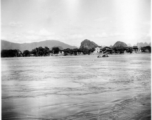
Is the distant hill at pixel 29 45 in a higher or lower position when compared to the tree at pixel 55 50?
higher

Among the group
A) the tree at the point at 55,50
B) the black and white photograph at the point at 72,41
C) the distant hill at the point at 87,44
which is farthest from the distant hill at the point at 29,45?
the distant hill at the point at 87,44

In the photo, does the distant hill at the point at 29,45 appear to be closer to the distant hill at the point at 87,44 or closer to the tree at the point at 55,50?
the tree at the point at 55,50

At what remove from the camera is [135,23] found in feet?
13.6

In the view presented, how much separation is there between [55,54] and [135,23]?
1960 millimetres

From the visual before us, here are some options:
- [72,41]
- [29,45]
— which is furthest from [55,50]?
[29,45]

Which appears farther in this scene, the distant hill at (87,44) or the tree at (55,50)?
the distant hill at (87,44)

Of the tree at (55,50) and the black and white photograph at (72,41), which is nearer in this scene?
the black and white photograph at (72,41)

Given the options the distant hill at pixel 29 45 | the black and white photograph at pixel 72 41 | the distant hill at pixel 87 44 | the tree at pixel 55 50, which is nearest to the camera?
the black and white photograph at pixel 72 41

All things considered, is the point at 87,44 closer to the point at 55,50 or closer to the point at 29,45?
the point at 55,50

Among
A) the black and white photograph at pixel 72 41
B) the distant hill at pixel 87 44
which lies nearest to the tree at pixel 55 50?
the black and white photograph at pixel 72 41

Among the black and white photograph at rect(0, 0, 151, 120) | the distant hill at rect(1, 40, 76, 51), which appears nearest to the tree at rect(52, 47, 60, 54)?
the black and white photograph at rect(0, 0, 151, 120)

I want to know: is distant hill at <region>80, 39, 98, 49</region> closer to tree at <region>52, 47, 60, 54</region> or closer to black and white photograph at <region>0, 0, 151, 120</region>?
black and white photograph at <region>0, 0, 151, 120</region>

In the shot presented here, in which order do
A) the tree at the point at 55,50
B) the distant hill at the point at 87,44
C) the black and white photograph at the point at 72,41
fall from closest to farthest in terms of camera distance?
the black and white photograph at the point at 72,41 < the tree at the point at 55,50 < the distant hill at the point at 87,44

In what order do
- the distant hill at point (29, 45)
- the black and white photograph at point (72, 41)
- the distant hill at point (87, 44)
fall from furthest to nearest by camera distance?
the distant hill at point (87, 44), the distant hill at point (29, 45), the black and white photograph at point (72, 41)
